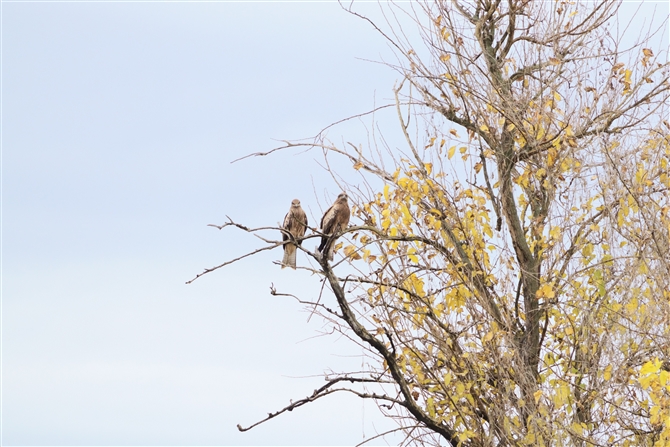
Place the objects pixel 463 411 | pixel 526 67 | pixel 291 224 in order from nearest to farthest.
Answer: pixel 463 411 → pixel 526 67 → pixel 291 224

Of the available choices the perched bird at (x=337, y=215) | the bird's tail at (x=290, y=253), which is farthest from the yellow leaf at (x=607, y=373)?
the bird's tail at (x=290, y=253)

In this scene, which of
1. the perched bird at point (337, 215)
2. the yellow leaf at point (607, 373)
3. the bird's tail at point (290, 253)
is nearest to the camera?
the yellow leaf at point (607, 373)

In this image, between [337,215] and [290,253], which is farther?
[290,253]

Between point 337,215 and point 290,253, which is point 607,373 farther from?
point 290,253

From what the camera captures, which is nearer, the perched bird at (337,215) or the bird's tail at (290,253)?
the perched bird at (337,215)

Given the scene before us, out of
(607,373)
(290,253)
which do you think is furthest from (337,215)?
(607,373)

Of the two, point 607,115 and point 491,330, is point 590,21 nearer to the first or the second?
point 607,115

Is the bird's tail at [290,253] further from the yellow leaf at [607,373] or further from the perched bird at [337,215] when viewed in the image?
the yellow leaf at [607,373]

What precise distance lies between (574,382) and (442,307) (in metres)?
1.46

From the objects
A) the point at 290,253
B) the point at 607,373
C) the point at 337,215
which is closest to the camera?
the point at 607,373

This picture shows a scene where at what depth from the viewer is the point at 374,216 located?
332 inches

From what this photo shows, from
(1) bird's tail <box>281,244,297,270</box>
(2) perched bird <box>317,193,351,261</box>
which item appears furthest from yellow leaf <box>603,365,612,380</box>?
(1) bird's tail <box>281,244,297,270</box>

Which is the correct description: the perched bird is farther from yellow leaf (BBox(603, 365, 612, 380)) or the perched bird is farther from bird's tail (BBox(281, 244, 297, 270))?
yellow leaf (BBox(603, 365, 612, 380))

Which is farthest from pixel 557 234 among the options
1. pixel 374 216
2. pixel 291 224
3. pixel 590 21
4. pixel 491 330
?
pixel 291 224
